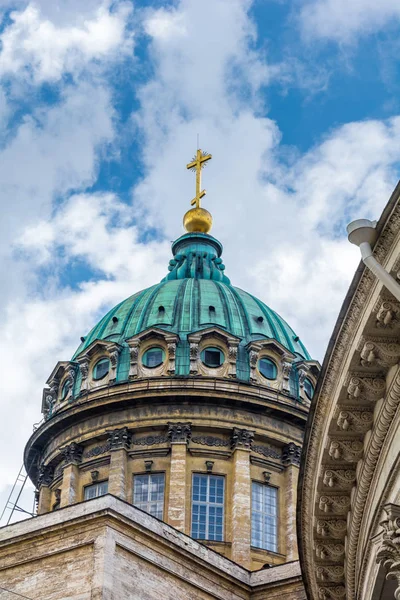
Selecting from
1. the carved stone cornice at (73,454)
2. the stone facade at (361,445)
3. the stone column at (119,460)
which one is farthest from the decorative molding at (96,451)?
the stone facade at (361,445)

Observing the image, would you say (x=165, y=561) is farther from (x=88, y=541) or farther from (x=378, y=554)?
(x=378, y=554)

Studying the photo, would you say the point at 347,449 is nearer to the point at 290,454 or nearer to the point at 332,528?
the point at 332,528

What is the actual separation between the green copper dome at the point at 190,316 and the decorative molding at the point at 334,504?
2994 cm

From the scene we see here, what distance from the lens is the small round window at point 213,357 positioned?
49809 millimetres

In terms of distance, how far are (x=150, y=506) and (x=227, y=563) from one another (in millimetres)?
8175

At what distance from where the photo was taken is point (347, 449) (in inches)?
707

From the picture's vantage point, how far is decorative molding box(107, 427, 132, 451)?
46.9 m

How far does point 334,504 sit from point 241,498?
26.5 m

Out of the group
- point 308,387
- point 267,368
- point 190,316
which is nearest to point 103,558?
point 267,368

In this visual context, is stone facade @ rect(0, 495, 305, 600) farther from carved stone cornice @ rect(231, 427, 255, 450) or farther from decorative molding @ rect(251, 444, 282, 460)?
decorative molding @ rect(251, 444, 282, 460)

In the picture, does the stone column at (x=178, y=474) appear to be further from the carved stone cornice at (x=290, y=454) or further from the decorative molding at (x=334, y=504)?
the decorative molding at (x=334, y=504)

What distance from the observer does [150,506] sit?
1781 inches

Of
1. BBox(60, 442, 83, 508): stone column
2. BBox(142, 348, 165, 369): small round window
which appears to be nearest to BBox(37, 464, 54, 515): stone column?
BBox(60, 442, 83, 508): stone column

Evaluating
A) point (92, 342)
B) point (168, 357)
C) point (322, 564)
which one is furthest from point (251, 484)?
point (322, 564)
